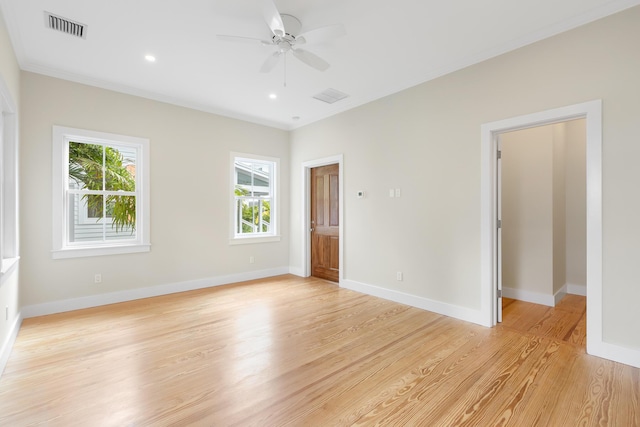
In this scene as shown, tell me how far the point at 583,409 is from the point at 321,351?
1.86 m

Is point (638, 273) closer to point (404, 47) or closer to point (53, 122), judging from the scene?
point (404, 47)

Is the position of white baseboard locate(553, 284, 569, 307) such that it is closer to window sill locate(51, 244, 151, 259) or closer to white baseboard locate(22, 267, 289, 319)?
white baseboard locate(22, 267, 289, 319)

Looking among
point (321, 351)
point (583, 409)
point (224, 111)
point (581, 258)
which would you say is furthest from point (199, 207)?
point (581, 258)

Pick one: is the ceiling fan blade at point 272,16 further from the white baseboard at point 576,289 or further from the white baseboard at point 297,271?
the white baseboard at point 576,289

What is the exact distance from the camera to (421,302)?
3832 mm

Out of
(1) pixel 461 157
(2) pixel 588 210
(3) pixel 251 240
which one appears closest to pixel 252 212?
(3) pixel 251 240

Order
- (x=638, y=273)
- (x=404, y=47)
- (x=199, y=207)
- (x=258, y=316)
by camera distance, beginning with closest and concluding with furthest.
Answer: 1. (x=638, y=273)
2. (x=404, y=47)
3. (x=258, y=316)
4. (x=199, y=207)

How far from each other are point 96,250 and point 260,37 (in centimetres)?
341

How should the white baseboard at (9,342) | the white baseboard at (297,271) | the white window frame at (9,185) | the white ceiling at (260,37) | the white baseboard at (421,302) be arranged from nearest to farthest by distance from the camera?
the white baseboard at (9,342) → the white ceiling at (260,37) → the white window frame at (9,185) → the white baseboard at (421,302) → the white baseboard at (297,271)

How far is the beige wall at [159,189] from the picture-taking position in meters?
3.54

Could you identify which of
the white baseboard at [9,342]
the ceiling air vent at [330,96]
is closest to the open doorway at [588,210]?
the ceiling air vent at [330,96]

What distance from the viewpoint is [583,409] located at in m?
1.89

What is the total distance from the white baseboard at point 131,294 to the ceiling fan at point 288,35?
11.4 feet

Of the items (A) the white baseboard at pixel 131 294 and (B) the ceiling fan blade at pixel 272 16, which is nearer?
(B) the ceiling fan blade at pixel 272 16
